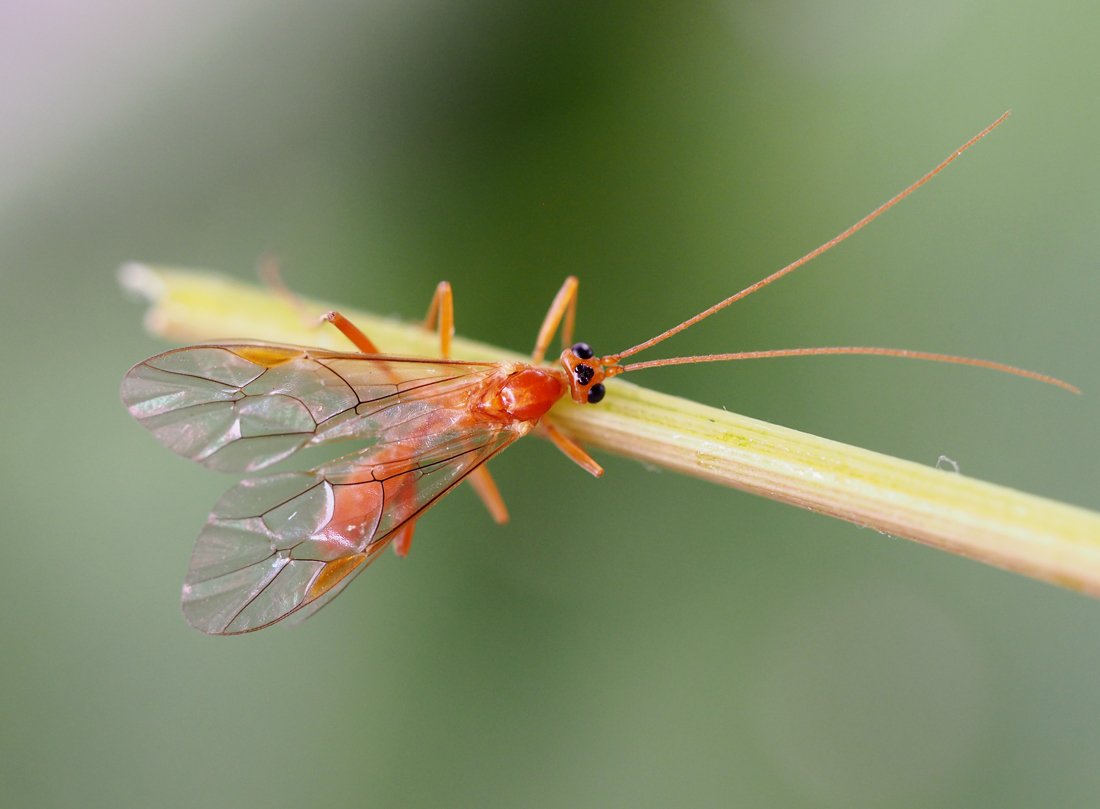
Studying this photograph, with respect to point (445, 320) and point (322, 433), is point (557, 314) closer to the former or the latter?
point (445, 320)

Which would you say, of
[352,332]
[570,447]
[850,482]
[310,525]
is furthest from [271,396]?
[850,482]

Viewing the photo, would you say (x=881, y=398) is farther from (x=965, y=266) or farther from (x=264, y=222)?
(x=264, y=222)

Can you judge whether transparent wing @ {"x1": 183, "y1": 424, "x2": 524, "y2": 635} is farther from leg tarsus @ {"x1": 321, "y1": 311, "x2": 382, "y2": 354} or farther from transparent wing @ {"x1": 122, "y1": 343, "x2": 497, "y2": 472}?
leg tarsus @ {"x1": 321, "y1": 311, "x2": 382, "y2": 354}

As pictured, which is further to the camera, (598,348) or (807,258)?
(598,348)

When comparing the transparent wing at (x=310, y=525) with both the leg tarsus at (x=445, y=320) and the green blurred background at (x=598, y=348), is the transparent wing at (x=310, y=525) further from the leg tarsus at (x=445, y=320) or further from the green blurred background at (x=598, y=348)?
the green blurred background at (x=598, y=348)

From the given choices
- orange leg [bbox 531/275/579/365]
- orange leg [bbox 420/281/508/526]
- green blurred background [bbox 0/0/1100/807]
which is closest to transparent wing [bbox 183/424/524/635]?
orange leg [bbox 420/281/508/526]

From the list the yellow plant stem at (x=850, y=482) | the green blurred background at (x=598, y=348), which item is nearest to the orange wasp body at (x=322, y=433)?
the yellow plant stem at (x=850, y=482)

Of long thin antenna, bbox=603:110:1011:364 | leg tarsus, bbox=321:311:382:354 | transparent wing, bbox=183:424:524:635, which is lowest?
transparent wing, bbox=183:424:524:635
